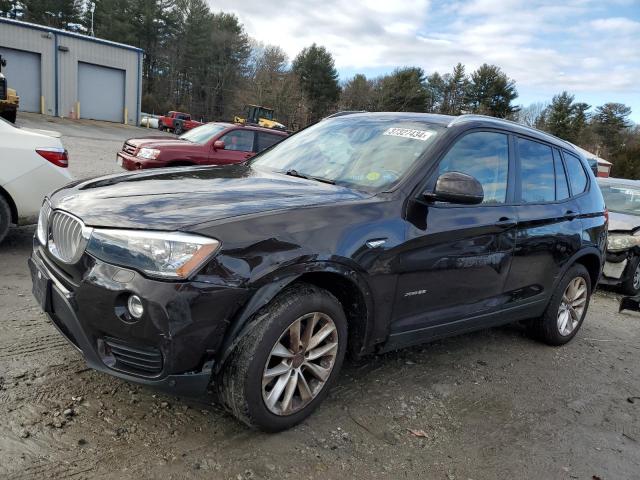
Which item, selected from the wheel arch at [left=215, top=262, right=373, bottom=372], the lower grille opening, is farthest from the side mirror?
the lower grille opening

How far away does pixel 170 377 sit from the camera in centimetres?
227

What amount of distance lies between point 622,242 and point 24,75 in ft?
123

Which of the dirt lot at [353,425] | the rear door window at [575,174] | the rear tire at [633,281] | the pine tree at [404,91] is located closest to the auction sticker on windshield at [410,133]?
the dirt lot at [353,425]

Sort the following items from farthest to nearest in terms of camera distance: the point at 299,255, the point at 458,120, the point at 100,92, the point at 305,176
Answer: the point at 100,92 < the point at 458,120 < the point at 305,176 < the point at 299,255

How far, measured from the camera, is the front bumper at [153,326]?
2.19 m

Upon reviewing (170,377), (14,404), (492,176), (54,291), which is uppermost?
(492,176)

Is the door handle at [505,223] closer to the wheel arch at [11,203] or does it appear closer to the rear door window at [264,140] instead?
the wheel arch at [11,203]

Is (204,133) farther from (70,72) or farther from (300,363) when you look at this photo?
(70,72)

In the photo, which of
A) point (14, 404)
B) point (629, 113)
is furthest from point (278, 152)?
point (629, 113)

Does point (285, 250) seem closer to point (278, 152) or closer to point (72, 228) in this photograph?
point (72, 228)

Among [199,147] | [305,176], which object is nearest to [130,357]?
[305,176]

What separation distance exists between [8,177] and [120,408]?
11.1 ft

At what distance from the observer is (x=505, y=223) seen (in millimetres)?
3629

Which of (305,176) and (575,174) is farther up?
(575,174)
